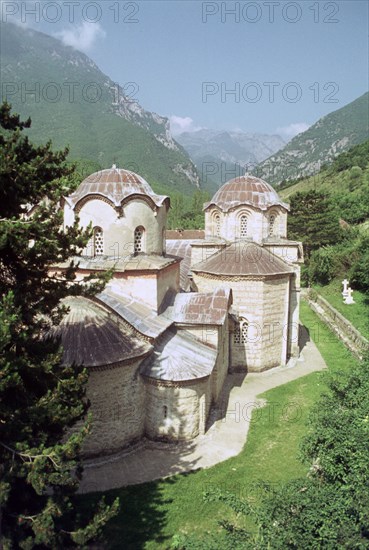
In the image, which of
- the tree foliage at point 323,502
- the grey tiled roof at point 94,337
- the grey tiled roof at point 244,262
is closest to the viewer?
the tree foliage at point 323,502

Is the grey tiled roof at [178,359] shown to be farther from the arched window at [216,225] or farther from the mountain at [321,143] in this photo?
the mountain at [321,143]

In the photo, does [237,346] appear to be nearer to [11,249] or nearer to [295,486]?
[295,486]

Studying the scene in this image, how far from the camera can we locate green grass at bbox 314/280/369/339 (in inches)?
899

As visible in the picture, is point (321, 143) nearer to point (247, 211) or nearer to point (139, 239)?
point (247, 211)

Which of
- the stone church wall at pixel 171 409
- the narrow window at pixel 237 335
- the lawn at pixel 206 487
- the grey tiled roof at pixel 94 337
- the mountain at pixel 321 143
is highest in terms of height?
the mountain at pixel 321 143

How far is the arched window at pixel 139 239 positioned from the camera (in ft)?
46.9

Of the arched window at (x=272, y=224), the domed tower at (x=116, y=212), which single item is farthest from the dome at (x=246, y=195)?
the domed tower at (x=116, y=212)

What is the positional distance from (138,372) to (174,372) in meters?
1.08

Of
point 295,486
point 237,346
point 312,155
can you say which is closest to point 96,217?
point 237,346

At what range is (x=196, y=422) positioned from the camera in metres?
12.8

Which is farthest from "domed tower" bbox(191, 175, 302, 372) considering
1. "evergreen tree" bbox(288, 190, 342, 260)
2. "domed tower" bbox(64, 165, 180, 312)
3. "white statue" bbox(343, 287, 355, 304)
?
"evergreen tree" bbox(288, 190, 342, 260)

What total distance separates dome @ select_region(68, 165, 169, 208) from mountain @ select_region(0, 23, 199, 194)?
55.1 m

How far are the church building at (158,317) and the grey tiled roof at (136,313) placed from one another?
46 millimetres

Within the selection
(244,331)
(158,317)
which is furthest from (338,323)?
(158,317)
